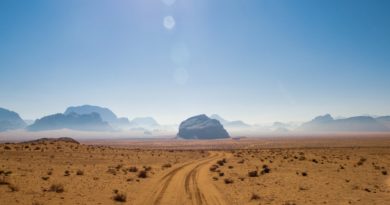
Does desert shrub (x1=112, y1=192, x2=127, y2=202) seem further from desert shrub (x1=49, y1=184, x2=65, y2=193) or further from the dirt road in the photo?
desert shrub (x1=49, y1=184, x2=65, y2=193)

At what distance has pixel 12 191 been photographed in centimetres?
1748

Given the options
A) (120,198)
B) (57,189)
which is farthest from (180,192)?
(57,189)

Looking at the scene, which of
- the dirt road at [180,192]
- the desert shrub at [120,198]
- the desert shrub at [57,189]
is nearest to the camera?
the dirt road at [180,192]

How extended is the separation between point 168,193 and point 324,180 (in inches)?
539

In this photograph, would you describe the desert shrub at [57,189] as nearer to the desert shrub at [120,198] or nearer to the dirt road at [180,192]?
the desert shrub at [120,198]

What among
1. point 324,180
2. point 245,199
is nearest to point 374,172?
point 324,180

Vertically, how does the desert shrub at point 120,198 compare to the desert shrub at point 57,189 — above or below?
below

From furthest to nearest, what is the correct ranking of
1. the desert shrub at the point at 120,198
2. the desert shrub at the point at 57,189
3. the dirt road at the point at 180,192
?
the desert shrub at the point at 57,189, the desert shrub at the point at 120,198, the dirt road at the point at 180,192

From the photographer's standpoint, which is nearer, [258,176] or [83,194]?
[83,194]

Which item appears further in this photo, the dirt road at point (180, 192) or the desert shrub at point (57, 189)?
the desert shrub at point (57, 189)

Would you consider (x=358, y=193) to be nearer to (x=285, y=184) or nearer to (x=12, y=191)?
(x=285, y=184)

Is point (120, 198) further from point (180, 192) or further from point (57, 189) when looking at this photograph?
point (57, 189)

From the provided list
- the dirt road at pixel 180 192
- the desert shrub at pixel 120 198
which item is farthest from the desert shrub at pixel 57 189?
→ the dirt road at pixel 180 192

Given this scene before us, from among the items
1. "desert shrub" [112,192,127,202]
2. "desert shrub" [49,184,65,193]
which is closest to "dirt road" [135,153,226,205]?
"desert shrub" [112,192,127,202]
